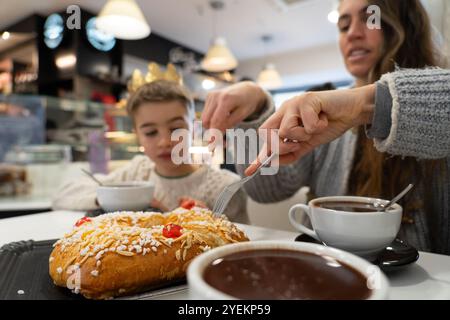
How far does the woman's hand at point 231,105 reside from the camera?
0.90 m

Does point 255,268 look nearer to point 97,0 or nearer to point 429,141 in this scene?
point 429,141

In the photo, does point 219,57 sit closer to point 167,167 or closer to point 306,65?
point 167,167

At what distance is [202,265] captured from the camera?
13.3 inches

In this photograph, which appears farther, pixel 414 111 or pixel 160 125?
pixel 160 125

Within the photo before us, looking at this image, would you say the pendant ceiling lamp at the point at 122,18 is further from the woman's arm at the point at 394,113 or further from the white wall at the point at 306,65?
the white wall at the point at 306,65

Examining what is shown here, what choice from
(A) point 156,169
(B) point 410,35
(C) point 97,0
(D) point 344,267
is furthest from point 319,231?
(C) point 97,0

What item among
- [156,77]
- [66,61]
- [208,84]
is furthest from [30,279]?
[208,84]

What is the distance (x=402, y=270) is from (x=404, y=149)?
26cm

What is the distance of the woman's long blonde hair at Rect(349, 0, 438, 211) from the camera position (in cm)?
99

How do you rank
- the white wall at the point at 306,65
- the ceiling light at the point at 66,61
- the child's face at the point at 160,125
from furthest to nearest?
the white wall at the point at 306,65 < the ceiling light at the point at 66,61 < the child's face at the point at 160,125

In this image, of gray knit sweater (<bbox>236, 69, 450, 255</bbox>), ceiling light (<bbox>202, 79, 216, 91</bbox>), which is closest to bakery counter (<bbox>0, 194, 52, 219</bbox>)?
gray knit sweater (<bbox>236, 69, 450, 255</bbox>)

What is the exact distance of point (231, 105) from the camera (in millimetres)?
936

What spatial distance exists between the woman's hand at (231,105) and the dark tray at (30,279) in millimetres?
496

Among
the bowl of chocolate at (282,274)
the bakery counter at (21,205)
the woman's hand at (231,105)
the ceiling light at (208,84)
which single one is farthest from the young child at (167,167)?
the ceiling light at (208,84)
